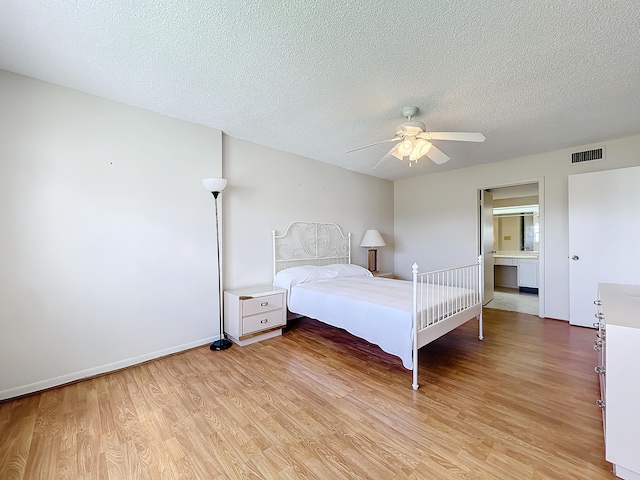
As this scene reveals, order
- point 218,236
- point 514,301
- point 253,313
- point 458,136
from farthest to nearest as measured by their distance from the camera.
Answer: point 514,301 < point 218,236 < point 253,313 < point 458,136

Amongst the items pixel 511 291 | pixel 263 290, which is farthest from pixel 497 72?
pixel 511 291

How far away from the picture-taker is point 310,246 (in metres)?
4.20

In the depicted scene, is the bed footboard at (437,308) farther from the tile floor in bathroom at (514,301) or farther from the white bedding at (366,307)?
the tile floor in bathroom at (514,301)

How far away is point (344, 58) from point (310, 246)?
2.73 meters

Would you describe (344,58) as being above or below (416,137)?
above

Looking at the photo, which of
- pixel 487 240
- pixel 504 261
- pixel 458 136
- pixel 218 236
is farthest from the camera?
pixel 504 261

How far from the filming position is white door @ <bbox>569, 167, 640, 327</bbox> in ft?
10.3

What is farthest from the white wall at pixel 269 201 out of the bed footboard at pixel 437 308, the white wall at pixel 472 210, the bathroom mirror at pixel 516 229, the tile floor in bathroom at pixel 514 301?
the bathroom mirror at pixel 516 229

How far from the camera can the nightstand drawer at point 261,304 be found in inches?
116

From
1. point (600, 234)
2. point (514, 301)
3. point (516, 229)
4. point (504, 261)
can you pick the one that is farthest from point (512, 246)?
point (600, 234)

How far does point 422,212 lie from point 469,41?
383 centimetres

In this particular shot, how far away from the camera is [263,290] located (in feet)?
10.7

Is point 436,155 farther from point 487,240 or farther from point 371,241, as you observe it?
point 487,240

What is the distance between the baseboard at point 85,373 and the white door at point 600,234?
16.0 feet
